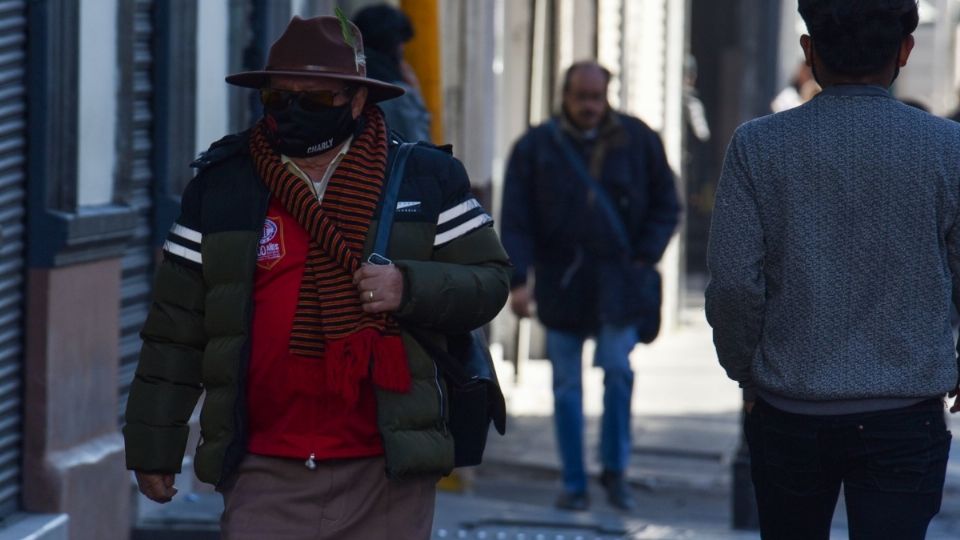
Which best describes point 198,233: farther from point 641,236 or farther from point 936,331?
point 641,236

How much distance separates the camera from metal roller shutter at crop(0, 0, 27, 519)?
6273 millimetres

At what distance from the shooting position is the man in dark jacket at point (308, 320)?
172 inches

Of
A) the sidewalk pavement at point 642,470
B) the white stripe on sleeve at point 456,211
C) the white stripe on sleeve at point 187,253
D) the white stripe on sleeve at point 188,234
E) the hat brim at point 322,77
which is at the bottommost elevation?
the sidewalk pavement at point 642,470

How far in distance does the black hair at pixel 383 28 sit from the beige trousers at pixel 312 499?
313 cm

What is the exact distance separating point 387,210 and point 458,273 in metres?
0.20

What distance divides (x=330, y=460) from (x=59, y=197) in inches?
95.0

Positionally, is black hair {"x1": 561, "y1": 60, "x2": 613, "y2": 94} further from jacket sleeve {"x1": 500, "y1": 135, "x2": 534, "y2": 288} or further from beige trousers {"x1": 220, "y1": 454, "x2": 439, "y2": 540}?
beige trousers {"x1": 220, "y1": 454, "x2": 439, "y2": 540}

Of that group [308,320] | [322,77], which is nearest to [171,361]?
[308,320]

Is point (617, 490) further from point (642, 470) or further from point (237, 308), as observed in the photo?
point (237, 308)

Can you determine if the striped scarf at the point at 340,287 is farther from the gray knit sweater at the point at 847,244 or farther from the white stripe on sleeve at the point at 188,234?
the gray knit sweater at the point at 847,244

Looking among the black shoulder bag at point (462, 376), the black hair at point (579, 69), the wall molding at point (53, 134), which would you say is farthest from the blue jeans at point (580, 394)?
the black shoulder bag at point (462, 376)

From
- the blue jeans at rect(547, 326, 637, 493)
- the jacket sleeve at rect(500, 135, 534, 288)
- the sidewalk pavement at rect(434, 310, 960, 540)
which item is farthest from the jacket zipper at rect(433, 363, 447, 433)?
the blue jeans at rect(547, 326, 637, 493)

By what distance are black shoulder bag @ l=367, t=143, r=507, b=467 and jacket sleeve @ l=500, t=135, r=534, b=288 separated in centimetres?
394

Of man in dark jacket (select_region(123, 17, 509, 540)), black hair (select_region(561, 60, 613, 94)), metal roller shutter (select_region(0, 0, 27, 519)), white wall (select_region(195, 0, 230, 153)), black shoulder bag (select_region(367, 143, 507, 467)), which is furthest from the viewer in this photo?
black hair (select_region(561, 60, 613, 94))
